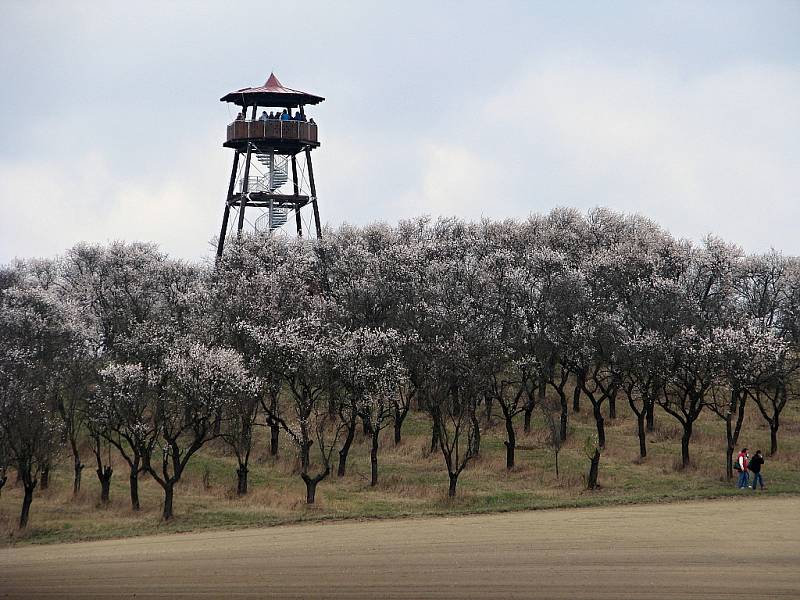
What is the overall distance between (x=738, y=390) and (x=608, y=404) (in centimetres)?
1898

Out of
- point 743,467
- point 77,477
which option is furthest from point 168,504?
point 743,467

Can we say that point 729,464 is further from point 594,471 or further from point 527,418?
point 527,418

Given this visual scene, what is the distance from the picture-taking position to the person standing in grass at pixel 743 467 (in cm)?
5469

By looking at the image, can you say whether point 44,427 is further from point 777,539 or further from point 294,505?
point 777,539

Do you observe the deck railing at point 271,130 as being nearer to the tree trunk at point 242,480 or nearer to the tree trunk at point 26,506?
the tree trunk at point 242,480

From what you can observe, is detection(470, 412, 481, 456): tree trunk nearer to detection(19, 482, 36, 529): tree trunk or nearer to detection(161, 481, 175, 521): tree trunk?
detection(161, 481, 175, 521): tree trunk

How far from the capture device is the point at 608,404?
8075 centimetres

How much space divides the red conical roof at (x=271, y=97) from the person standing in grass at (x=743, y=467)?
4489 cm

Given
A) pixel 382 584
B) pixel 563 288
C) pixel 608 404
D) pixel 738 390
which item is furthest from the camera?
pixel 608 404

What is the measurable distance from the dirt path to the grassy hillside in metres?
4.59

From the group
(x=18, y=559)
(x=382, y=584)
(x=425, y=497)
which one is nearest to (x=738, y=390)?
(x=425, y=497)

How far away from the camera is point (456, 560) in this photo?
3709 cm

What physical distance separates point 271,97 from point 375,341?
91.4ft

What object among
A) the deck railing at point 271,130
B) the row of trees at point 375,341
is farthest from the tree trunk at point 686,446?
the deck railing at point 271,130
